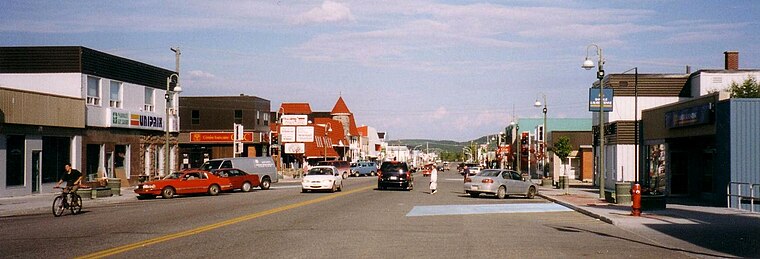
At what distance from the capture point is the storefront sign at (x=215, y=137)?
238ft

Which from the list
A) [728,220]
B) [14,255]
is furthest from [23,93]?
[728,220]

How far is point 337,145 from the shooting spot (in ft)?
370

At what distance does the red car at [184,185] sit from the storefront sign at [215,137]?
3442 cm

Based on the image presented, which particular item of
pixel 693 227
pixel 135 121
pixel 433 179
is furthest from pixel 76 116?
pixel 693 227

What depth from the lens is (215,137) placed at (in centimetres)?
7294

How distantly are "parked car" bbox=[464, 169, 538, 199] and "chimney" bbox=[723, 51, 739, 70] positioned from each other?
22.4 m

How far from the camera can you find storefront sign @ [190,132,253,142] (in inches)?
2853

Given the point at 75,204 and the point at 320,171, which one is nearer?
the point at 75,204

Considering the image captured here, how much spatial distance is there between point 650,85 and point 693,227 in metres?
29.4

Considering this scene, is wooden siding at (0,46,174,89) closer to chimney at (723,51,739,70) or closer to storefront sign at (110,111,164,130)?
storefront sign at (110,111,164,130)

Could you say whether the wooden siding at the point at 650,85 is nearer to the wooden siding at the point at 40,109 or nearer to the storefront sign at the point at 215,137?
the wooden siding at the point at 40,109

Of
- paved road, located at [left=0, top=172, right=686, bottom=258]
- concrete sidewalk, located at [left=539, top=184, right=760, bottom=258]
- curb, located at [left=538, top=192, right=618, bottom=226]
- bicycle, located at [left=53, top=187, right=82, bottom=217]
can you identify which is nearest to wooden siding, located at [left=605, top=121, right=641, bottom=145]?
curb, located at [left=538, top=192, right=618, bottom=226]

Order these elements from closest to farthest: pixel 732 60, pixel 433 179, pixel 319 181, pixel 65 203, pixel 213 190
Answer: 1. pixel 65 203
2. pixel 213 190
3. pixel 433 179
4. pixel 319 181
5. pixel 732 60

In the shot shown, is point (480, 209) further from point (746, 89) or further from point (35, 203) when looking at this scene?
point (746, 89)
